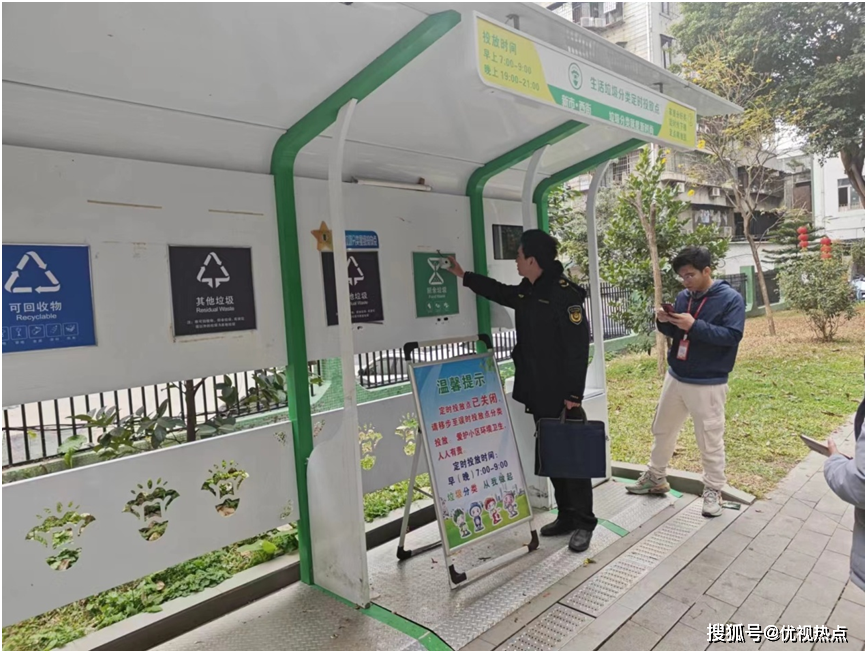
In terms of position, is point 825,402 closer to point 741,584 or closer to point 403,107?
point 741,584

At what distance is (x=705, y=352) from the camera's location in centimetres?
355

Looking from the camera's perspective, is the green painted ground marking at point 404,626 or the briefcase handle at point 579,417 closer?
the green painted ground marking at point 404,626

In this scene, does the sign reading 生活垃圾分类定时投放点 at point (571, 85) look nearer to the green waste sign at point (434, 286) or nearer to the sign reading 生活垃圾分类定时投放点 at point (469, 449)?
the green waste sign at point (434, 286)

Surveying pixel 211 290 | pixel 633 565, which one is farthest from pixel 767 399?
pixel 211 290

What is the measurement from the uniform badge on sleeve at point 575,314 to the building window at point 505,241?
0.99m

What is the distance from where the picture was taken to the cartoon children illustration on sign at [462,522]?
296 centimetres

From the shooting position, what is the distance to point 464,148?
3480 millimetres

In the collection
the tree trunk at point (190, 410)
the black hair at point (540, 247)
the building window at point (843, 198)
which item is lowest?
the tree trunk at point (190, 410)

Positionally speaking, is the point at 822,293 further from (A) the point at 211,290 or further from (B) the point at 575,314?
(A) the point at 211,290

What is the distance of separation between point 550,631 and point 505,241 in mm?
2592

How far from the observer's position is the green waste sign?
3516mm

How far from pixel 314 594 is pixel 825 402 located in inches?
252

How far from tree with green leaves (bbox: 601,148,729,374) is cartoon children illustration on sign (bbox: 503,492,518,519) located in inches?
214

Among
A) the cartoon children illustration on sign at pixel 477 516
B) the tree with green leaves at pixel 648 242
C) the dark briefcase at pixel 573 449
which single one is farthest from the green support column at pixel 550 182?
the tree with green leaves at pixel 648 242
